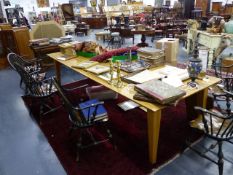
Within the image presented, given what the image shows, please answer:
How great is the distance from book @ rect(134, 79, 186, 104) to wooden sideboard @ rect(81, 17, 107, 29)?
10985 millimetres

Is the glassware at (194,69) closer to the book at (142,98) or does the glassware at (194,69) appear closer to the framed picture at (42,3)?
the book at (142,98)

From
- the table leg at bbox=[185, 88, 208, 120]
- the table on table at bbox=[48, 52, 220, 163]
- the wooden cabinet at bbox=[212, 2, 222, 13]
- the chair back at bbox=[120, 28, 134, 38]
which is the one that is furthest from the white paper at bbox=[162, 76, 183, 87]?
the wooden cabinet at bbox=[212, 2, 222, 13]

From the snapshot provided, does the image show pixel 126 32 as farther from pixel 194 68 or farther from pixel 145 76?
pixel 194 68

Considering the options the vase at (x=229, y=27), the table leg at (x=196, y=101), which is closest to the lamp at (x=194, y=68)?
the table leg at (x=196, y=101)

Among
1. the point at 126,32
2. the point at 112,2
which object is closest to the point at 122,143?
the point at 126,32

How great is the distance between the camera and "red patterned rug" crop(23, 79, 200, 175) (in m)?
2.21

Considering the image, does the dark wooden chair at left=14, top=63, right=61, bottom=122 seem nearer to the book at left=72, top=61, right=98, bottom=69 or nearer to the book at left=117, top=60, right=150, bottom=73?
the book at left=72, top=61, right=98, bottom=69

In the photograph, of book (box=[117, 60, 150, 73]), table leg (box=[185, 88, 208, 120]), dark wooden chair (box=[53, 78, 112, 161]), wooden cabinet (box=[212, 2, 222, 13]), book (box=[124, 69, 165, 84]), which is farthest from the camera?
wooden cabinet (box=[212, 2, 222, 13])

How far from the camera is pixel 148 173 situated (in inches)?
82.9

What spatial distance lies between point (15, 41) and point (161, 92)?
490cm

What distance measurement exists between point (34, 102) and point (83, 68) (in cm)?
135

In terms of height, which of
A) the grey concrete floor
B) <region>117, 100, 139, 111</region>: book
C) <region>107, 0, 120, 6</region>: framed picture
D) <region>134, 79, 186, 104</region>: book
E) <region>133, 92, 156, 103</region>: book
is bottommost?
the grey concrete floor

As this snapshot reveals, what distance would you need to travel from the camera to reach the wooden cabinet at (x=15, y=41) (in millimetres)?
5547

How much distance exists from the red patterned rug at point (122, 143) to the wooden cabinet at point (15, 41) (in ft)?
9.68
